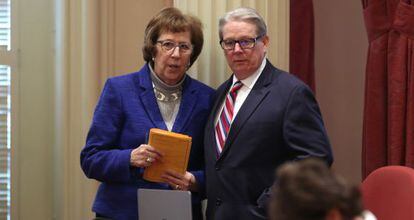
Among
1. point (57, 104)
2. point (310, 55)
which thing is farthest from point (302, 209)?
point (310, 55)

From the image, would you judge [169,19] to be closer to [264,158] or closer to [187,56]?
[187,56]

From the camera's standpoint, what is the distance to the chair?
237 centimetres

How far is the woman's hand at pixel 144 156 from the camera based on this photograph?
240cm

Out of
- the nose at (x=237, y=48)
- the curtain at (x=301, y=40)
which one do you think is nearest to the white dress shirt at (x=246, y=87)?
the nose at (x=237, y=48)

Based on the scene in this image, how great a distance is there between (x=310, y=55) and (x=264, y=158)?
1.71 m

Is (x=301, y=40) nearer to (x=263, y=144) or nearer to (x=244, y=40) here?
(x=244, y=40)

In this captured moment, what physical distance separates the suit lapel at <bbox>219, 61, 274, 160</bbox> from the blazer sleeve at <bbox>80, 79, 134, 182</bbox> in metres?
0.38

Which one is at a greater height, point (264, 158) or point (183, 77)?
point (183, 77)

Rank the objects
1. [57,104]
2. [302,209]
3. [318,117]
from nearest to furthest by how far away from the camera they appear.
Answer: [302,209]
[318,117]
[57,104]

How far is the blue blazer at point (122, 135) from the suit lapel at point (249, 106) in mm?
249

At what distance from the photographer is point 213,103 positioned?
2689mm

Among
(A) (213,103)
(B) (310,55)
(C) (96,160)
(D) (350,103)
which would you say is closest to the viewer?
(C) (96,160)

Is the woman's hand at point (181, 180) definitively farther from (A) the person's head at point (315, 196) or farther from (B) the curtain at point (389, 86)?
(A) the person's head at point (315, 196)

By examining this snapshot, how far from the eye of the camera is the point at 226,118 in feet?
8.30
